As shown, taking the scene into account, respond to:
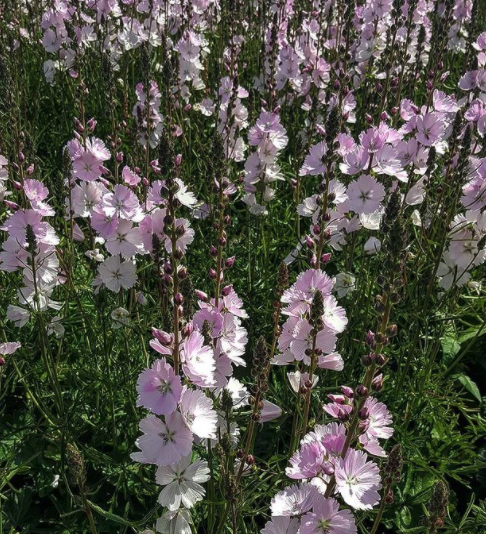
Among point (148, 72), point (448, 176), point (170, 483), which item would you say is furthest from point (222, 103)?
point (170, 483)

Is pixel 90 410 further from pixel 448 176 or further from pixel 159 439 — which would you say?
pixel 448 176

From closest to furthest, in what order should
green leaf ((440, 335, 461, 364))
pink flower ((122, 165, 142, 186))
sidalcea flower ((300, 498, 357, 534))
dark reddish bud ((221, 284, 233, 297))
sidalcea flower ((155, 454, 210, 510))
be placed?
sidalcea flower ((300, 498, 357, 534))
sidalcea flower ((155, 454, 210, 510))
dark reddish bud ((221, 284, 233, 297))
pink flower ((122, 165, 142, 186))
green leaf ((440, 335, 461, 364))

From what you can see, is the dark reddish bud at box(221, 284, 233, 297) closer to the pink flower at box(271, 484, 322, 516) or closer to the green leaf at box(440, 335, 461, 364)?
the pink flower at box(271, 484, 322, 516)

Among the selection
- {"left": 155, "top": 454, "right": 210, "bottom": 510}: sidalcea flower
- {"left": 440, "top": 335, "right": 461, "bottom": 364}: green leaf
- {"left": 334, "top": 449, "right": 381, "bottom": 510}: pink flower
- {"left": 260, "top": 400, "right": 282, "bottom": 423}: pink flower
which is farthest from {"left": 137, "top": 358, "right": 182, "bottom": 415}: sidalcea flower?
{"left": 440, "top": 335, "right": 461, "bottom": 364}: green leaf

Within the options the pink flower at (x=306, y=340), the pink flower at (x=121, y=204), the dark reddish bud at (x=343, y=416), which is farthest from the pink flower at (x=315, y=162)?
the dark reddish bud at (x=343, y=416)

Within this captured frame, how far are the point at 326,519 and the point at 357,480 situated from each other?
6.0 inches

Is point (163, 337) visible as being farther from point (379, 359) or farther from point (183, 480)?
point (379, 359)

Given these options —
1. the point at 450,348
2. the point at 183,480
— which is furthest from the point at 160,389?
the point at 450,348

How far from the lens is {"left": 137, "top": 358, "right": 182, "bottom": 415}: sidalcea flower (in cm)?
184

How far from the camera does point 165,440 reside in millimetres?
1916

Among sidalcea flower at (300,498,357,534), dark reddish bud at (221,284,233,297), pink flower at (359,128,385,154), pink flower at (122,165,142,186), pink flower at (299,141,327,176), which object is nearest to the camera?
sidalcea flower at (300,498,357,534)

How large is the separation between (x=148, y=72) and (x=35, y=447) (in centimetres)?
224

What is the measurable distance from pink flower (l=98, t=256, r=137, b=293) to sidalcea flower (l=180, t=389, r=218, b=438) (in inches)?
46.2

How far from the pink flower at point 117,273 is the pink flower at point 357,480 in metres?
1.57
